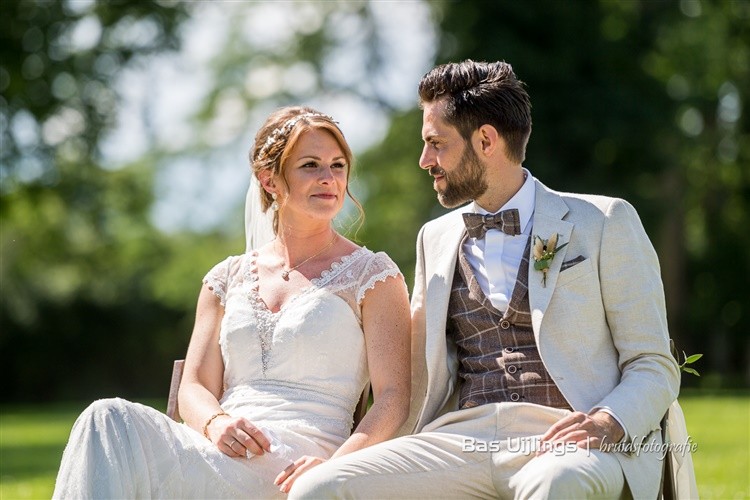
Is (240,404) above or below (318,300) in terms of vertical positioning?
below

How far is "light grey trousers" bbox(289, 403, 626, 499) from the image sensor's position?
12.5 ft

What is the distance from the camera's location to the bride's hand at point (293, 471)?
421 centimetres

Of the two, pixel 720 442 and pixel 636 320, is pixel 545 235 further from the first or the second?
pixel 720 442

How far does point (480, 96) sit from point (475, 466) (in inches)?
57.2

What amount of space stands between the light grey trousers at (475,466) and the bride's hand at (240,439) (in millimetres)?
503

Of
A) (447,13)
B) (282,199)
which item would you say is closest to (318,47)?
(447,13)

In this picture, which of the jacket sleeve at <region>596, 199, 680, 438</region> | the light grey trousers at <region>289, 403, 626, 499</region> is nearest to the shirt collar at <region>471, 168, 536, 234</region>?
the jacket sleeve at <region>596, 199, 680, 438</region>

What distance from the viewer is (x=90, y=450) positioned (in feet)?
13.4

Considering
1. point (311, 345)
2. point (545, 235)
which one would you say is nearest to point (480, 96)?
point (545, 235)

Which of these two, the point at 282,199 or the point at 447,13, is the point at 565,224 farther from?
the point at 447,13

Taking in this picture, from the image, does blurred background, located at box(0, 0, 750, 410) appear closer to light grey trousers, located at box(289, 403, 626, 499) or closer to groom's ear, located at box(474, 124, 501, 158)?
groom's ear, located at box(474, 124, 501, 158)

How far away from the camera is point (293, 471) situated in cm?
426

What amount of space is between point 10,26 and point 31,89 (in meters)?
1.10

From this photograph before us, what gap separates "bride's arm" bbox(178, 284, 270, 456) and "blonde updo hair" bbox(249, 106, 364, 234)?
622 millimetres
